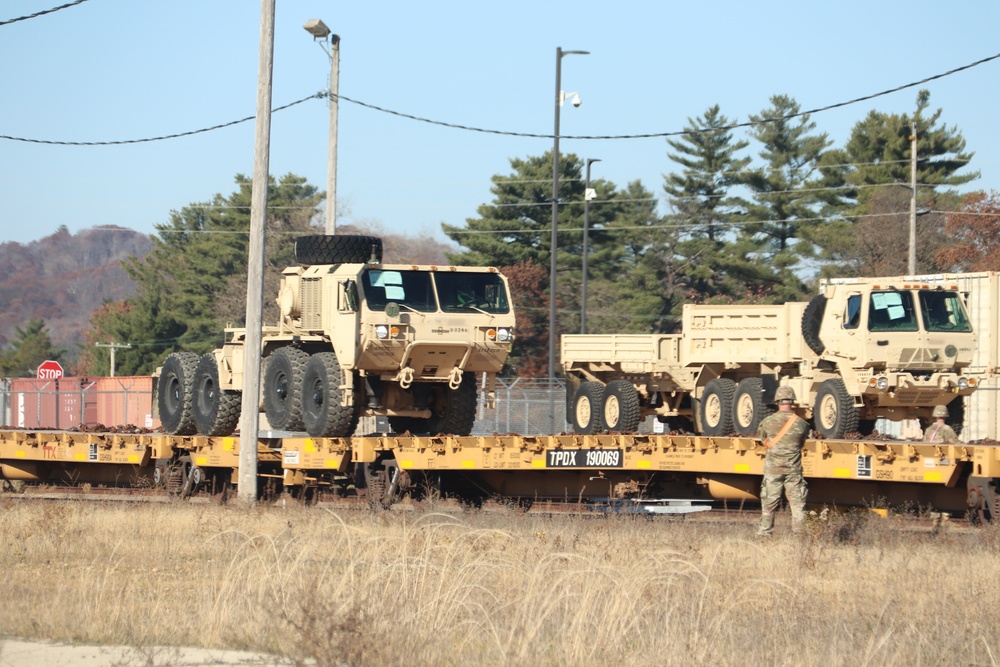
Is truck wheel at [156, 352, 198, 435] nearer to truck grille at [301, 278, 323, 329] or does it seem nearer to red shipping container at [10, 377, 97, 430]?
truck grille at [301, 278, 323, 329]

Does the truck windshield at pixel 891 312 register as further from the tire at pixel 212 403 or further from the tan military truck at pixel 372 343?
the tire at pixel 212 403

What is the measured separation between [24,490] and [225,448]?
16.5 ft

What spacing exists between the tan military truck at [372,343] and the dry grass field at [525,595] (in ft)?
13.4

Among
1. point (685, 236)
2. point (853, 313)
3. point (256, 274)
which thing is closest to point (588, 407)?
point (853, 313)

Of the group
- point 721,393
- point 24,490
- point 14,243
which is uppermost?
point 14,243


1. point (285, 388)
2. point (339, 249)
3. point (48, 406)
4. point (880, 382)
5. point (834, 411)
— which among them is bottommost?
point (48, 406)

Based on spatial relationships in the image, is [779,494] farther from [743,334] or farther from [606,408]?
[606,408]

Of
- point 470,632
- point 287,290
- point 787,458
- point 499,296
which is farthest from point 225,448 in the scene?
point 470,632

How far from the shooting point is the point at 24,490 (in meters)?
22.2

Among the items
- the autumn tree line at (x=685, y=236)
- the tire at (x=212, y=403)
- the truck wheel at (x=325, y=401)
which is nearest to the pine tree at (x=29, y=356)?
the autumn tree line at (x=685, y=236)

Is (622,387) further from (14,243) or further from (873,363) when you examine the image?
(14,243)

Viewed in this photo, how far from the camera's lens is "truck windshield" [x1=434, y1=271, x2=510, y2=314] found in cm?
1842

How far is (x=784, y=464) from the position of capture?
14.3 m

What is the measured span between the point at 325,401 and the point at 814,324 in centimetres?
846
